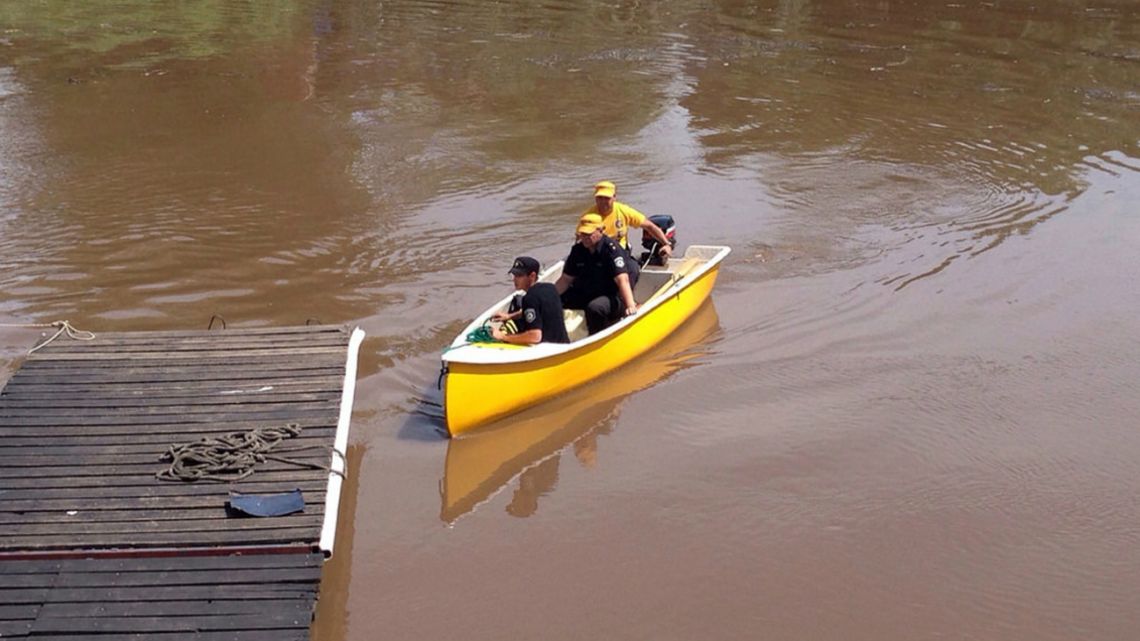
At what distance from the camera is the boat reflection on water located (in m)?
8.23

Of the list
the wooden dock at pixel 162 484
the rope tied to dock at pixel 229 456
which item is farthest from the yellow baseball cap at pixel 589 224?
the rope tied to dock at pixel 229 456

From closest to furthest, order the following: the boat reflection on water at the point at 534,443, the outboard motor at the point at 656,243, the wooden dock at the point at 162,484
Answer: the wooden dock at the point at 162,484, the boat reflection on water at the point at 534,443, the outboard motor at the point at 656,243

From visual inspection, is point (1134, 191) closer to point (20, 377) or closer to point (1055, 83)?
point (1055, 83)

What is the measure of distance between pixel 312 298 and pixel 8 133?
294 inches

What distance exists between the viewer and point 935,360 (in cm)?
1016

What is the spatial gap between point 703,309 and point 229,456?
5.20m

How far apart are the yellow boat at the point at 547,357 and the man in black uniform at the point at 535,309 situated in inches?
3.7

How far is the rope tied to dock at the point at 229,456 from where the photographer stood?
23.7 feet

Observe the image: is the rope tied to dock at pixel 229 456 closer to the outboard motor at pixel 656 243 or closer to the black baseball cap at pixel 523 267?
the black baseball cap at pixel 523 267

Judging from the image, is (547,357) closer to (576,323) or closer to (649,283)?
(576,323)

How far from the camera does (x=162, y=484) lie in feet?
23.5

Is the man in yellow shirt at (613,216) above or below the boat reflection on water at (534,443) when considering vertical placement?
above

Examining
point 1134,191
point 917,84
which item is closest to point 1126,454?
point 1134,191

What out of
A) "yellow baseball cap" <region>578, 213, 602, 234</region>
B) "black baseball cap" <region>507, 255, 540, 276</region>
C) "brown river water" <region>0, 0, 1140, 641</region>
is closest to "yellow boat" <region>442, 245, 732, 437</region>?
"brown river water" <region>0, 0, 1140, 641</region>
